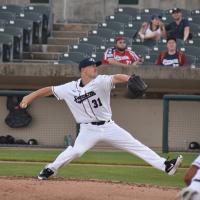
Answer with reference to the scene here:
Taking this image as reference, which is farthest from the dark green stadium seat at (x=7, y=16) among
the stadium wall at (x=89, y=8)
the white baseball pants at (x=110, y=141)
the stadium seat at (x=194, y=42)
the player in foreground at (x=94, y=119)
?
the white baseball pants at (x=110, y=141)

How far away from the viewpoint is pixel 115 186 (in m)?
10.1

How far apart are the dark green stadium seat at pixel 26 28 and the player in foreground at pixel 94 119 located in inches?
331

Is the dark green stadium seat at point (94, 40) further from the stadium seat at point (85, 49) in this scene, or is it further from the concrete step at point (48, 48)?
the concrete step at point (48, 48)

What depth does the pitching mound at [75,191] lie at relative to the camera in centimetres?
911

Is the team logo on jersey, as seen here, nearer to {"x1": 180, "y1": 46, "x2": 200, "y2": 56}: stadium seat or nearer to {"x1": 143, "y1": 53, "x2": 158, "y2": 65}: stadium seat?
{"x1": 143, "y1": 53, "x2": 158, "y2": 65}: stadium seat

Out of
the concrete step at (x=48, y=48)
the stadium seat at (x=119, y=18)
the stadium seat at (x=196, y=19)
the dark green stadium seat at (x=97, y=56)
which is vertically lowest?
the concrete step at (x=48, y=48)

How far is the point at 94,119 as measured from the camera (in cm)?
1026

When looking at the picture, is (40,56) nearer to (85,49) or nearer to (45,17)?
(45,17)

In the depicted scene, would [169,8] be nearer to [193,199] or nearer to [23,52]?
[23,52]

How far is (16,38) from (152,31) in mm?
3117

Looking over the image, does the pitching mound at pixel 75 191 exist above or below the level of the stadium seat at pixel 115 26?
below

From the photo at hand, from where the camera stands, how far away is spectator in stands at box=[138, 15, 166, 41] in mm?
17016

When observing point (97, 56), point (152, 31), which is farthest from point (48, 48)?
point (152, 31)

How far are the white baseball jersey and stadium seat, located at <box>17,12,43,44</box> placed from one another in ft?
28.9
